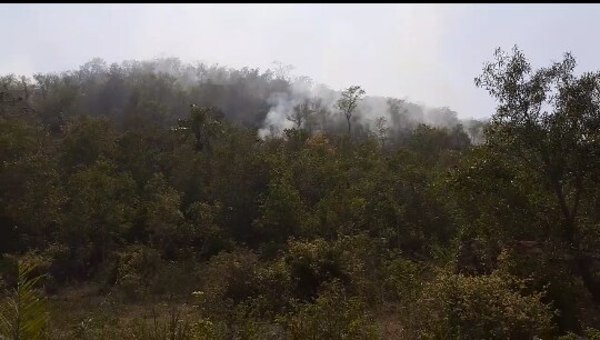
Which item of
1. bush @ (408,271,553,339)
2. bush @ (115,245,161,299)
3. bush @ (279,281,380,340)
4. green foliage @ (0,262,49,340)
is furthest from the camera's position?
bush @ (115,245,161,299)

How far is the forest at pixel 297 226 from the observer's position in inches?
334

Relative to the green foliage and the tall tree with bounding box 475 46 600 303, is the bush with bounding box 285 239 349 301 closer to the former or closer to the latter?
the tall tree with bounding box 475 46 600 303

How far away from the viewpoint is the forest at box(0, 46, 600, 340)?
8.48m

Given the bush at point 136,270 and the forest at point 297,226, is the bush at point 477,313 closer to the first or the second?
the forest at point 297,226

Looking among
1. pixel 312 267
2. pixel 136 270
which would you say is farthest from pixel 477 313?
pixel 136 270

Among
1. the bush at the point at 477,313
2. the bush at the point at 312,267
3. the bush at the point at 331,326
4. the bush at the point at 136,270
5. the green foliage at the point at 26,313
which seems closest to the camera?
the green foliage at the point at 26,313

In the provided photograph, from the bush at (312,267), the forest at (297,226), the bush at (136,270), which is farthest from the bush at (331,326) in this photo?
the bush at (136,270)

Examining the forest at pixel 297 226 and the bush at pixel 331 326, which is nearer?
the bush at pixel 331 326

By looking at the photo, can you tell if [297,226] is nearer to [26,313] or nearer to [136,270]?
[136,270]

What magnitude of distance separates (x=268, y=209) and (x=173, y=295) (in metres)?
6.62

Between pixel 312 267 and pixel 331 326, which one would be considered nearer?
pixel 331 326

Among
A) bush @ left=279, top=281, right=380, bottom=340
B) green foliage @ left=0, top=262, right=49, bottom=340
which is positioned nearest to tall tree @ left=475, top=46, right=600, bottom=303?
bush @ left=279, top=281, right=380, bottom=340

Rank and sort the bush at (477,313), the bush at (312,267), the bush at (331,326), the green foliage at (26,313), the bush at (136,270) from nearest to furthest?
the green foliage at (26,313) → the bush at (331,326) → the bush at (477,313) → the bush at (312,267) → the bush at (136,270)

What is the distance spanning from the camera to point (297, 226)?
21.8 m
